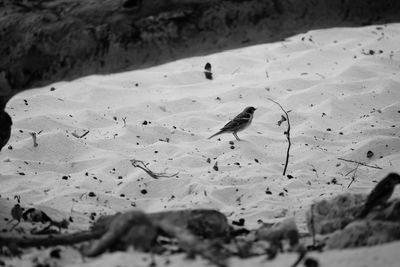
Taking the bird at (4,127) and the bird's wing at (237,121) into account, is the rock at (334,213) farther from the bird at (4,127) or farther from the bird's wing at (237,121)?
the bird's wing at (237,121)

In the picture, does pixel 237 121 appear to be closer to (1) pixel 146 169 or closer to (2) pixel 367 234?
(1) pixel 146 169

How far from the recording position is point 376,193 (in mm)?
3381

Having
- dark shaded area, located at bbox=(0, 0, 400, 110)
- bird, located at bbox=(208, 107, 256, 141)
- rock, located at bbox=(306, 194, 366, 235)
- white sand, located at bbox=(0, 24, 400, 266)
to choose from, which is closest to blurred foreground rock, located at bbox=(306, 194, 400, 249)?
rock, located at bbox=(306, 194, 366, 235)

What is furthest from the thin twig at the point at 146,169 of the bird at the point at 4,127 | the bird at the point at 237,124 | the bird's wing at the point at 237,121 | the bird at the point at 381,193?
the bird at the point at 381,193

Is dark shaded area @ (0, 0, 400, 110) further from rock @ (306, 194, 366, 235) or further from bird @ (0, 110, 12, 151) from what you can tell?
rock @ (306, 194, 366, 235)

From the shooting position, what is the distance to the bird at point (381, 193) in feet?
11.1

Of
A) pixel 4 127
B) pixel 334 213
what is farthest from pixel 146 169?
pixel 334 213

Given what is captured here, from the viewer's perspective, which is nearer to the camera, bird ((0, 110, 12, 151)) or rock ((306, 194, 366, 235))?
rock ((306, 194, 366, 235))

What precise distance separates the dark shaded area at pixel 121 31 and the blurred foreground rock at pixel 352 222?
1047 mm

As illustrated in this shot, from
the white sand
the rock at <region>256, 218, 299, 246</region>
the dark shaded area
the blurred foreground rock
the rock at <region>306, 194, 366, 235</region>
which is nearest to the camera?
the dark shaded area

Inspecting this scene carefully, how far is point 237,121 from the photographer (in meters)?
6.10

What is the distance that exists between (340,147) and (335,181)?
817 mm

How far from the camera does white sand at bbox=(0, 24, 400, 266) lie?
182 inches

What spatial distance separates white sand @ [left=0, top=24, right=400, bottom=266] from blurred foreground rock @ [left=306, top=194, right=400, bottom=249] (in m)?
0.24
